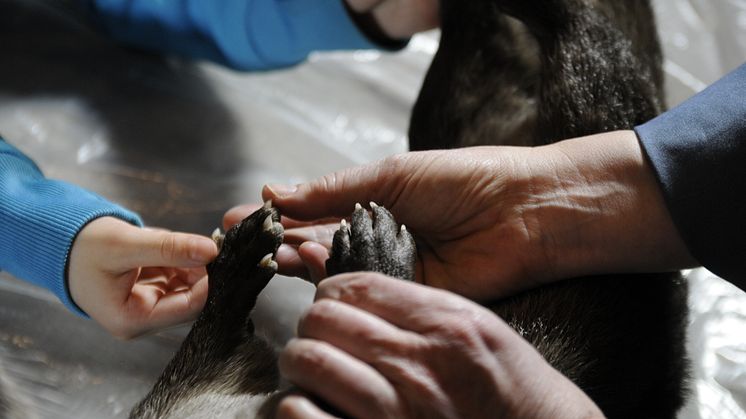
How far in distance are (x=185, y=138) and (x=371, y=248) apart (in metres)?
0.82

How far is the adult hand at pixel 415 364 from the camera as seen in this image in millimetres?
897

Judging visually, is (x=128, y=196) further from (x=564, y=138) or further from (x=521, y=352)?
(x=521, y=352)

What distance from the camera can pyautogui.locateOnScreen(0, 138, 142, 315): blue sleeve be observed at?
4.19 feet

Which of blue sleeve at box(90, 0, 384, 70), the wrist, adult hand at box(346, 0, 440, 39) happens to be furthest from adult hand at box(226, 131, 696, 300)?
blue sleeve at box(90, 0, 384, 70)

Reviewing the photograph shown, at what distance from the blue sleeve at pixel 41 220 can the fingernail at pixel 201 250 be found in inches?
7.7

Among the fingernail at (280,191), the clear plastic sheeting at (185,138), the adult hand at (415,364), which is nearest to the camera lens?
the adult hand at (415,364)

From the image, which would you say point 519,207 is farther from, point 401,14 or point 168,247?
point 401,14

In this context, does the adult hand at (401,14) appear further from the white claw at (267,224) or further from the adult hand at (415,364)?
the adult hand at (415,364)

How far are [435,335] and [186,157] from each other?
39.6 inches

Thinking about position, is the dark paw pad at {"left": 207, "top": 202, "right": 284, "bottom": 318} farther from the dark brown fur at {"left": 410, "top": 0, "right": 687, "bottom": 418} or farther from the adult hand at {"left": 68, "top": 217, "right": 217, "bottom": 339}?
the dark brown fur at {"left": 410, "top": 0, "right": 687, "bottom": 418}

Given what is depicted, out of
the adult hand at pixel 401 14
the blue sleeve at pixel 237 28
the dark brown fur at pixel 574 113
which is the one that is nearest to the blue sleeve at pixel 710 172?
the dark brown fur at pixel 574 113

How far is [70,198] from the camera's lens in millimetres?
1325

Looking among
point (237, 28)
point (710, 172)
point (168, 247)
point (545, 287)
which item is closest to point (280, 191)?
point (168, 247)

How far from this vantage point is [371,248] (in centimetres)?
113
